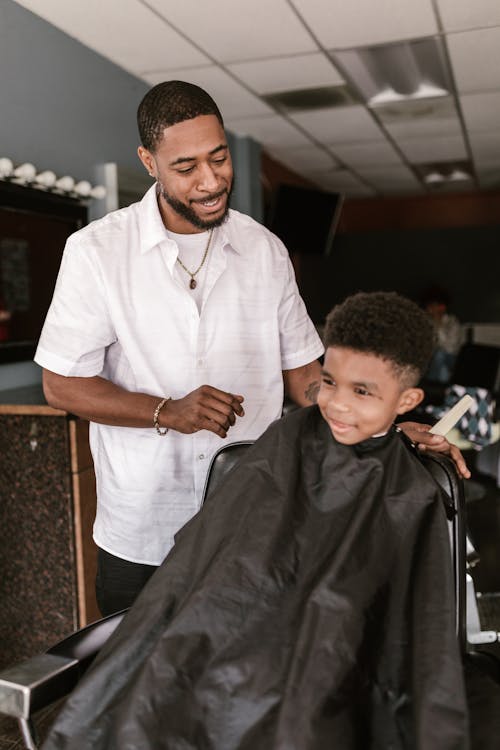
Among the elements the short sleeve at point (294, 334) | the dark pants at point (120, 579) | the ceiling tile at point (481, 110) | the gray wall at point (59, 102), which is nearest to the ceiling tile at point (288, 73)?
the gray wall at point (59, 102)

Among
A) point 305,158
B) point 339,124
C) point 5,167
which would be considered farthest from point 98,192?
point 305,158

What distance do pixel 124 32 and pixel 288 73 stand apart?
106 cm

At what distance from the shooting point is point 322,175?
7293 millimetres

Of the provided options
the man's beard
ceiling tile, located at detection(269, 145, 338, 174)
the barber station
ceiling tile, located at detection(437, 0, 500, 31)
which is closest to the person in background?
ceiling tile, located at detection(269, 145, 338, 174)

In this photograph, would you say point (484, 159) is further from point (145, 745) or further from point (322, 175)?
point (145, 745)

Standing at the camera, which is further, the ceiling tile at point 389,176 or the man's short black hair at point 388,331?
the ceiling tile at point 389,176

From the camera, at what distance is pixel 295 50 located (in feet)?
11.7

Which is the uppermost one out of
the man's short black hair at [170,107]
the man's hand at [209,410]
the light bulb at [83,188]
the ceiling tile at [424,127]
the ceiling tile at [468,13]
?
the ceiling tile at [424,127]

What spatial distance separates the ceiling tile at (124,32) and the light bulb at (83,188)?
0.67m

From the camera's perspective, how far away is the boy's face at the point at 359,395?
1132mm

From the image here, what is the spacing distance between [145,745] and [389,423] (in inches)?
24.0

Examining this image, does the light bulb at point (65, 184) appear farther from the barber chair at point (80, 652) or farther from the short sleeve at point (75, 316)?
the barber chair at point (80, 652)

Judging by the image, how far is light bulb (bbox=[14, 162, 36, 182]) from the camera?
2.66 m

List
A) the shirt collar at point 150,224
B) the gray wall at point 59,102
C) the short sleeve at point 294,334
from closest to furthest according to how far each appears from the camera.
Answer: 1. the shirt collar at point 150,224
2. the short sleeve at point 294,334
3. the gray wall at point 59,102
